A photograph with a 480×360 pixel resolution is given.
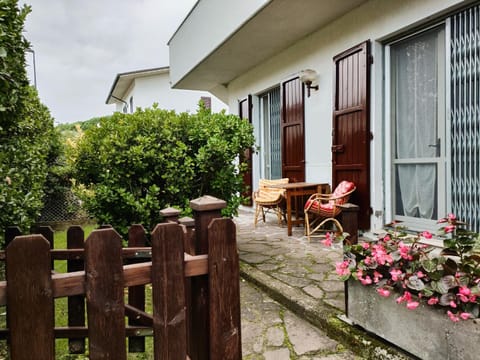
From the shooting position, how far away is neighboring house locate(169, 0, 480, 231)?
3.51 meters

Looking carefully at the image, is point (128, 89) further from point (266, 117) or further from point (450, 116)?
point (450, 116)

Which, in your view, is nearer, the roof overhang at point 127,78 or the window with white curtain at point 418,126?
the window with white curtain at point 418,126

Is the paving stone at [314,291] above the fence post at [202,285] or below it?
below

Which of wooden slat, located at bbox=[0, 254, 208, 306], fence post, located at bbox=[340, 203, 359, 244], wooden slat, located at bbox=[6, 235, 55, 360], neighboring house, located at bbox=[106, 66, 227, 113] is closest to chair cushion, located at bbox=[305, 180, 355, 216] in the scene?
fence post, located at bbox=[340, 203, 359, 244]

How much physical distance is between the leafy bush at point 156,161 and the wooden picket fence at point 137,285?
236cm

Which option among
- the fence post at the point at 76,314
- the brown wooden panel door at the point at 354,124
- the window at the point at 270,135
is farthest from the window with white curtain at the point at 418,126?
the fence post at the point at 76,314

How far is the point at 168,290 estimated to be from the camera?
→ 1.11 meters

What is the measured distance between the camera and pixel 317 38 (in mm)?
5512

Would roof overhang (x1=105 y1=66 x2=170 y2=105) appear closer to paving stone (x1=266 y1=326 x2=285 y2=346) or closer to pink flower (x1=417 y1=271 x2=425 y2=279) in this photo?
paving stone (x1=266 y1=326 x2=285 y2=346)

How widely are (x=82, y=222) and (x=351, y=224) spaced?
6652 millimetres

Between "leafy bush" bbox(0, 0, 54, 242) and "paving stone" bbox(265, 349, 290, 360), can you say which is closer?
"leafy bush" bbox(0, 0, 54, 242)

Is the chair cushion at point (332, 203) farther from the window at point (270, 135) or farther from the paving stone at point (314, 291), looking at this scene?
the window at point (270, 135)

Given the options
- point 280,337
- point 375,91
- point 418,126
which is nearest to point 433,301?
point 280,337

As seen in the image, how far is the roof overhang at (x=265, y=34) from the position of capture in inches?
182
